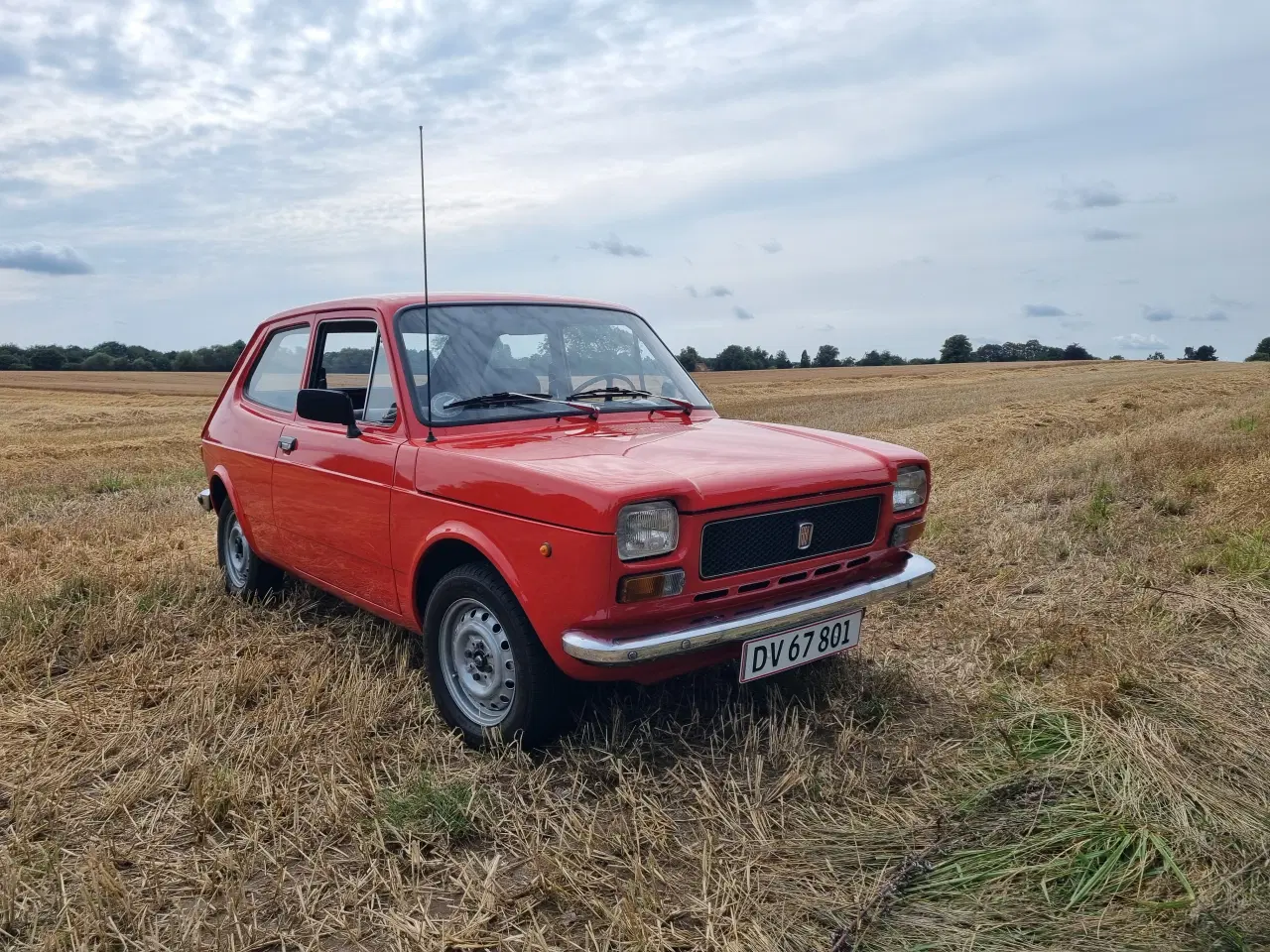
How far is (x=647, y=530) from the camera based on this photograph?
2.92 metres

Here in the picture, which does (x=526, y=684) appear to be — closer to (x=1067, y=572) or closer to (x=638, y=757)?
(x=638, y=757)

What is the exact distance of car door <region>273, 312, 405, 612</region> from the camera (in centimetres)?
385

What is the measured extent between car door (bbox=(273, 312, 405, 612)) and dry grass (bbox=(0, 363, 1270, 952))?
1.50 ft

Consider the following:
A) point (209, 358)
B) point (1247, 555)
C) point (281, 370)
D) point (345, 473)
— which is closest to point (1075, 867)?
Answer: point (345, 473)

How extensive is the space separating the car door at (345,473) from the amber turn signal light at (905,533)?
2.02 meters

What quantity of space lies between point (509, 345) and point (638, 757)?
6.06 feet

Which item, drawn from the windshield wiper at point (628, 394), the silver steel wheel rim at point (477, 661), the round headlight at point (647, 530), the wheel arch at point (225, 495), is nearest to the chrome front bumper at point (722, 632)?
the round headlight at point (647, 530)

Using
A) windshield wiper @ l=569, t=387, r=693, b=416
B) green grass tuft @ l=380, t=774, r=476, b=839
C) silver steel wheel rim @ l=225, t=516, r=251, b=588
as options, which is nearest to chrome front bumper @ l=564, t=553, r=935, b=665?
green grass tuft @ l=380, t=774, r=476, b=839

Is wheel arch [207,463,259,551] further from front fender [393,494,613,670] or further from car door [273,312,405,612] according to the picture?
front fender [393,494,613,670]

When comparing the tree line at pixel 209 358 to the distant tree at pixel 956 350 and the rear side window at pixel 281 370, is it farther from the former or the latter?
the rear side window at pixel 281 370

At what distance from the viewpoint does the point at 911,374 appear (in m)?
38.6

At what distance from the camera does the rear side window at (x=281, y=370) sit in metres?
4.83

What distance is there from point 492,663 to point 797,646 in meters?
1.10

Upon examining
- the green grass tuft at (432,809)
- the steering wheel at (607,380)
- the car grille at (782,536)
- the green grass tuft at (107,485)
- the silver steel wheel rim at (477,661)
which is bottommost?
the green grass tuft at (107,485)
